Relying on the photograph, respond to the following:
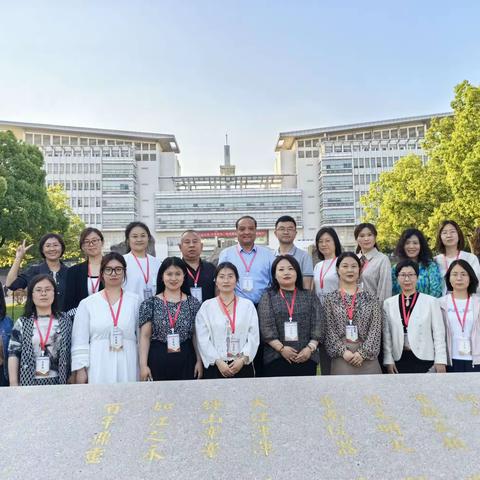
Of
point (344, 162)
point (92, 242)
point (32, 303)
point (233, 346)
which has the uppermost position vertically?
point (344, 162)

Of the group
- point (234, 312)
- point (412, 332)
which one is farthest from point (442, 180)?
point (234, 312)

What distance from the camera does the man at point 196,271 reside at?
4066 millimetres

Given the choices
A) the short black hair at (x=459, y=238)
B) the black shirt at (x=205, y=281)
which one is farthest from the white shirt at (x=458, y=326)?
the black shirt at (x=205, y=281)

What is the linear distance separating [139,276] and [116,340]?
2.89 ft

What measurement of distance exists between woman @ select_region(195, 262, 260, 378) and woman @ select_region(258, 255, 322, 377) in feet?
0.39

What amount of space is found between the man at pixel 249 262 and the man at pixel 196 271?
16 cm

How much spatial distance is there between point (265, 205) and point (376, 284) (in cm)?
5548

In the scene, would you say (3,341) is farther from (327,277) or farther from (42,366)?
(327,277)

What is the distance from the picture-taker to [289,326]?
11.5 ft

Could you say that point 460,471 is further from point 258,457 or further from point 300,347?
point 300,347

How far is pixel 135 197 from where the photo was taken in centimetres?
5772

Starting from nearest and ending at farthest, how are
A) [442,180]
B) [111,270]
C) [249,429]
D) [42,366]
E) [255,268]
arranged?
1. [249,429]
2. [42,366]
3. [111,270]
4. [255,268]
5. [442,180]

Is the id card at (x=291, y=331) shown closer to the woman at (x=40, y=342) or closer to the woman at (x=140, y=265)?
the woman at (x=140, y=265)

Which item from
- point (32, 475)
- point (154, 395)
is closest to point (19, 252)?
point (154, 395)
